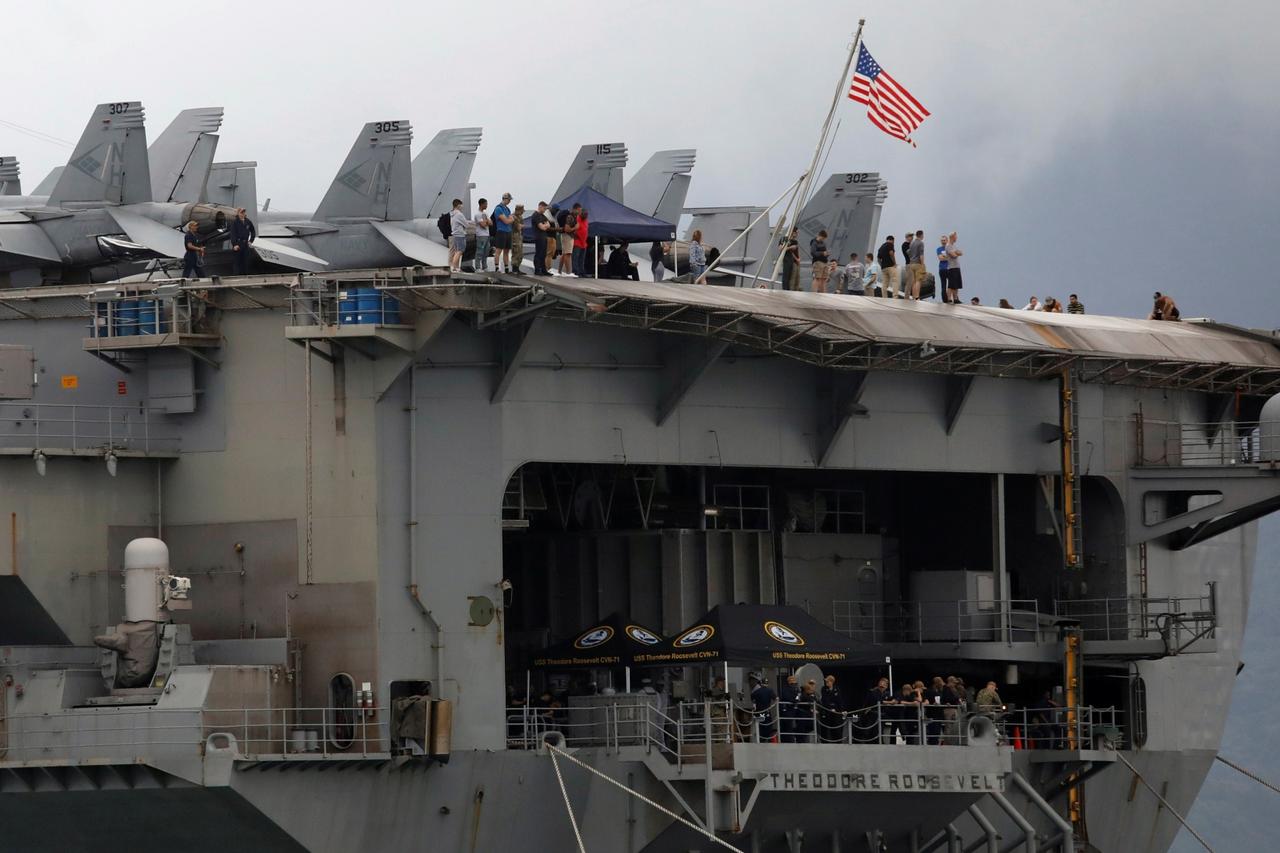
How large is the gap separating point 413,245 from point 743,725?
24703 millimetres

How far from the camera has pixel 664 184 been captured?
6962cm

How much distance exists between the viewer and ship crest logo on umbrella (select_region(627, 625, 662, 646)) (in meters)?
36.7

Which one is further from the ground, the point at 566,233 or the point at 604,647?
the point at 566,233

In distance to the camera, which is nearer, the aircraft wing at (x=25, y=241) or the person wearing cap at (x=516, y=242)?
the person wearing cap at (x=516, y=242)

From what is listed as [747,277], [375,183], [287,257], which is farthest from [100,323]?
[375,183]

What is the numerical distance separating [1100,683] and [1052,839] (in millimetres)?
5398

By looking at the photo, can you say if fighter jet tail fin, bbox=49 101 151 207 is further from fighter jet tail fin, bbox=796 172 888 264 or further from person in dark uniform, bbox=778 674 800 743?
person in dark uniform, bbox=778 674 800 743

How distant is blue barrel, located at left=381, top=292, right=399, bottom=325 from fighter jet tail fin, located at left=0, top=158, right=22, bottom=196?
38.9 meters

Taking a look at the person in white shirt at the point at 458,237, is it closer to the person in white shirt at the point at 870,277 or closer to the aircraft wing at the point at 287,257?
the person in white shirt at the point at 870,277

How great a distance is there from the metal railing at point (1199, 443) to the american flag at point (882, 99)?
7.51 metres

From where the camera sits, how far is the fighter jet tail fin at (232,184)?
205 feet

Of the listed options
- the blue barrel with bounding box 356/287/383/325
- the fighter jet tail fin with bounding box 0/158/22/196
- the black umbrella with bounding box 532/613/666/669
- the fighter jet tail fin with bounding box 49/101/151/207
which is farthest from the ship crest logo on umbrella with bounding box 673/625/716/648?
the fighter jet tail fin with bounding box 0/158/22/196

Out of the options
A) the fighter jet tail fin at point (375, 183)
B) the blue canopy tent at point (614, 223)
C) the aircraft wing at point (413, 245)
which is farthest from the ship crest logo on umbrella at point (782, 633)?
the fighter jet tail fin at point (375, 183)

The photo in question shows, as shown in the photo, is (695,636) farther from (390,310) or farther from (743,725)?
(390,310)
